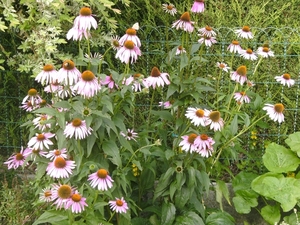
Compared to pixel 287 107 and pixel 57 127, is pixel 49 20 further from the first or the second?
pixel 287 107

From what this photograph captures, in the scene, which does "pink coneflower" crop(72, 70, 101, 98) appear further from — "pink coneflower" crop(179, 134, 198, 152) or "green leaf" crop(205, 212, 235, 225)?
"green leaf" crop(205, 212, 235, 225)

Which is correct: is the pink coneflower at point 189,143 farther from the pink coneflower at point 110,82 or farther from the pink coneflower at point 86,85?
the pink coneflower at point 86,85

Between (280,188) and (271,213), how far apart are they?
223 millimetres

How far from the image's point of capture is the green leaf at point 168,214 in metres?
2.73

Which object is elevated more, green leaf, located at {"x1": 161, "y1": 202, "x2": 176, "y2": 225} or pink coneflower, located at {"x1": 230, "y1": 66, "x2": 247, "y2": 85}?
pink coneflower, located at {"x1": 230, "y1": 66, "x2": 247, "y2": 85}

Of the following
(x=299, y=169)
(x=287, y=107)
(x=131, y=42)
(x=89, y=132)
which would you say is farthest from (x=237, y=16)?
(x=89, y=132)

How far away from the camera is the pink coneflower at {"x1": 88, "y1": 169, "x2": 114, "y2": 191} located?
215 centimetres

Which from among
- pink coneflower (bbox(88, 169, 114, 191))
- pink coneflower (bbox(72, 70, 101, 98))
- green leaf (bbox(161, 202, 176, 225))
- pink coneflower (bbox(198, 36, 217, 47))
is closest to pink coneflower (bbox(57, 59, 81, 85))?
pink coneflower (bbox(72, 70, 101, 98))

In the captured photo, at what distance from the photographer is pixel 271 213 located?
331cm

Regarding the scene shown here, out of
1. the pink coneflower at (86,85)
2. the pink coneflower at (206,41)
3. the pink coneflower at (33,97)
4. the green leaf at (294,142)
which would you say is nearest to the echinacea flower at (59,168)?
the pink coneflower at (86,85)

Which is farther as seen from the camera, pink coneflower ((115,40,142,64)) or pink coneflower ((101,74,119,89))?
pink coneflower ((101,74,119,89))

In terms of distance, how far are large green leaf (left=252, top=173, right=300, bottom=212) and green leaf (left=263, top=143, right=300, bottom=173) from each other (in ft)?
0.30

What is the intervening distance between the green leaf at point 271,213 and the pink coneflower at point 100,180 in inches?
61.9

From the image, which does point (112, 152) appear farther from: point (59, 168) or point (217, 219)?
point (217, 219)
